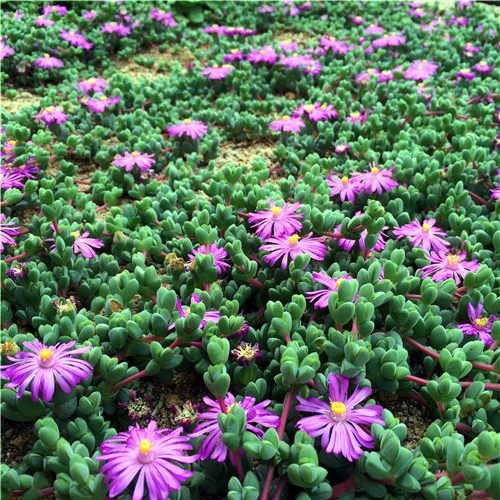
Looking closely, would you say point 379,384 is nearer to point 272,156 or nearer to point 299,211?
point 299,211

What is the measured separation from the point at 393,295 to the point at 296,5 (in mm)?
3633

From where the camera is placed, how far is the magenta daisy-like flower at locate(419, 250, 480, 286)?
150 centimetres

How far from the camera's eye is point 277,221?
1.56 meters

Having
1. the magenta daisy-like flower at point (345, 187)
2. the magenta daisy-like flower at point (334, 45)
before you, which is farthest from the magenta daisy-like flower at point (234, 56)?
the magenta daisy-like flower at point (345, 187)

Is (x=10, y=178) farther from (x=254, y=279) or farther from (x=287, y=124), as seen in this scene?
(x=287, y=124)

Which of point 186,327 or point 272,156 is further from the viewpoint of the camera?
point 272,156

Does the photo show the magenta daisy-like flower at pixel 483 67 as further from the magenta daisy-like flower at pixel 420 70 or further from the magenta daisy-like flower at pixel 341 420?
the magenta daisy-like flower at pixel 341 420

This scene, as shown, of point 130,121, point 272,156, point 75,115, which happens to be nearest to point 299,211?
point 272,156

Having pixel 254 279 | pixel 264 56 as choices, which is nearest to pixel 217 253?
pixel 254 279

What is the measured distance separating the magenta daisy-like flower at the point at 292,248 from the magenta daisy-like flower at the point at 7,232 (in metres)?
0.80

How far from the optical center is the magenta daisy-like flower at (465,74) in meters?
2.96

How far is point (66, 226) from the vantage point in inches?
64.7

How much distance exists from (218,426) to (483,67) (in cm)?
285

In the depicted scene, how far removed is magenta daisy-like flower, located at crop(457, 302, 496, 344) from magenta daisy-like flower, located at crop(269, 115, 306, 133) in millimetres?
1342
